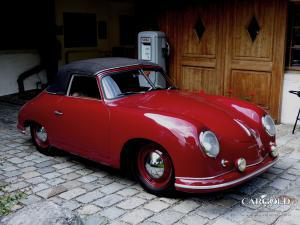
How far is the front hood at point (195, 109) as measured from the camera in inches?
160

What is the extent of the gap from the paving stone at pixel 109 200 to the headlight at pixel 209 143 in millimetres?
1116

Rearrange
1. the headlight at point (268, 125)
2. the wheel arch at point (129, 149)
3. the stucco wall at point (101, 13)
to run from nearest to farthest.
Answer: the wheel arch at point (129, 149) < the headlight at point (268, 125) < the stucco wall at point (101, 13)

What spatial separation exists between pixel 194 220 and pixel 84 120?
1.93 m

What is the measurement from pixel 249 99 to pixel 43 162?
163 inches

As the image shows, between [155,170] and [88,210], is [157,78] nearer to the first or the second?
[155,170]

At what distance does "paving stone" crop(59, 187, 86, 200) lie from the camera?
4.28 metres

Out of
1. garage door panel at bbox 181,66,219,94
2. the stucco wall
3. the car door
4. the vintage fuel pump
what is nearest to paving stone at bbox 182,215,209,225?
the car door

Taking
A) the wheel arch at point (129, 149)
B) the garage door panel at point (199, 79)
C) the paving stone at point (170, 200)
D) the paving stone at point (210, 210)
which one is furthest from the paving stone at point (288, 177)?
the garage door panel at point (199, 79)

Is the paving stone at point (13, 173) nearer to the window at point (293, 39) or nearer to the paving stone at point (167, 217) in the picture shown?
the paving stone at point (167, 217)

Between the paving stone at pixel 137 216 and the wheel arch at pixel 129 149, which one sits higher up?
the wheel arch at pixel 129 149

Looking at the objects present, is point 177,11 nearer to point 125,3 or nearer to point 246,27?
point 246,27

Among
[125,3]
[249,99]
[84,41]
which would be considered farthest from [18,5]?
[249,99]

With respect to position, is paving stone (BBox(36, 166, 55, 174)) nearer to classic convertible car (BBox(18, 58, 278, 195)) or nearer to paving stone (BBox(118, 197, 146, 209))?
classic convertible car (BBox(18, 58, 278, 195))

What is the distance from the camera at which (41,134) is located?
Answer: 5758 millimetres
